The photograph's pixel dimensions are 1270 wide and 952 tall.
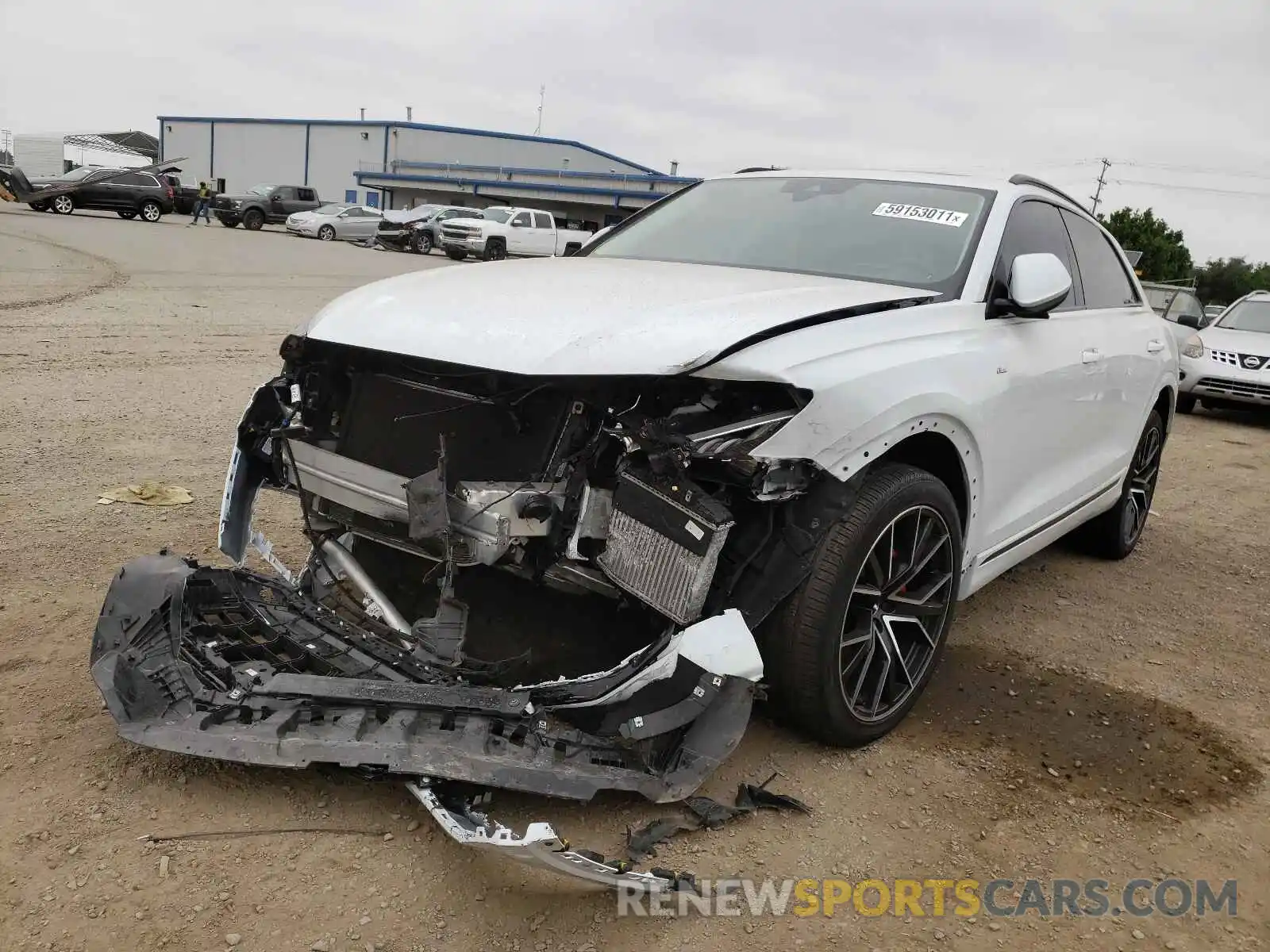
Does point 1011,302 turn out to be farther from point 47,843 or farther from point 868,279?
point 47,843

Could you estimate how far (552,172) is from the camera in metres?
47.8

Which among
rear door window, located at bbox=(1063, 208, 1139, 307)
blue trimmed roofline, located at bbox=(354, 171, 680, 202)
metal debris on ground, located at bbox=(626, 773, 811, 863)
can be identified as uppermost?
blue trimmed roofline, located at bbox=(354, 171, 680, 202)

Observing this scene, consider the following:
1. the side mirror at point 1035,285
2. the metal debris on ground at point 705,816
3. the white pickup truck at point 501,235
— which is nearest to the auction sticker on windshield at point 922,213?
the side mirror at point 1035,285

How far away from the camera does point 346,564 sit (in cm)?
326

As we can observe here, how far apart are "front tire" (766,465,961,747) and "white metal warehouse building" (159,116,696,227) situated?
3915 cm

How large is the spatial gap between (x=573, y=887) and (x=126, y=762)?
1.34 meters

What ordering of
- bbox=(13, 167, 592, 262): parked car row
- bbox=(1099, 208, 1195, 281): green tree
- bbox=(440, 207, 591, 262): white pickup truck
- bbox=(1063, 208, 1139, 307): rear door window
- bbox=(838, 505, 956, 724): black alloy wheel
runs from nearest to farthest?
bbox=(838, 505, 956, 724): black alloy wheel → bbox=(1063, 208, 1139, 307): rear door window → bbox=(440, 207, 591, 262): white pickup truck → bbox=(13, 167, 592, 262): parked car row → bbox=(1099, 208, 1195, 281): green tree

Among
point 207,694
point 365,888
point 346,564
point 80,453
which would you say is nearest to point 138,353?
point 80,453

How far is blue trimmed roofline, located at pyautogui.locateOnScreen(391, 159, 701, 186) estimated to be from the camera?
137 ft

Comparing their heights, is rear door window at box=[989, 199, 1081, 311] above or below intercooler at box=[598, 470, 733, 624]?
above

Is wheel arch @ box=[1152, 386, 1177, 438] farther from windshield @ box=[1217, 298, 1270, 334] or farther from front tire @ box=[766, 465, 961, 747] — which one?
windshield @ box=[1217, 298, 1270, 334]

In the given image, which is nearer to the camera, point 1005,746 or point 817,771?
point 817,771

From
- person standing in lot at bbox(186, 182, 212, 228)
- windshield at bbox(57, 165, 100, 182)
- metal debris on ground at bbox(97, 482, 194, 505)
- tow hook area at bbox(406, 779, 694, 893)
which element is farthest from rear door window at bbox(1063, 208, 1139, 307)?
person standing in lot at bbox(186, 182, 212, 228)

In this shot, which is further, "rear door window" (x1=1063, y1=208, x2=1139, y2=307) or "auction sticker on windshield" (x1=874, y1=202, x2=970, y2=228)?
"rear door window" (x1=1063, y1=208, x2=1139, y2=307)
